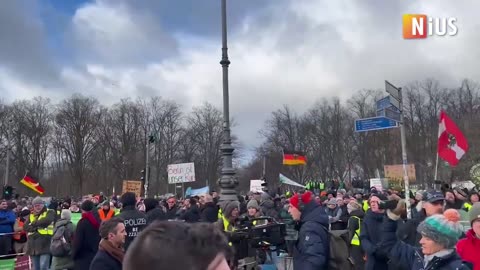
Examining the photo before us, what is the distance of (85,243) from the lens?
303 inches

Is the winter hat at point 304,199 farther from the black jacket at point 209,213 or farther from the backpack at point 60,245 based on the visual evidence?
the black jacket at point 209,213

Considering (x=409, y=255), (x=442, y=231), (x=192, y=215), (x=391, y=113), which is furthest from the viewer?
(x=192, y=215)

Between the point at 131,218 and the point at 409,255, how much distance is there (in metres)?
3.97

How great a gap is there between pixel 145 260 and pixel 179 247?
0.11m

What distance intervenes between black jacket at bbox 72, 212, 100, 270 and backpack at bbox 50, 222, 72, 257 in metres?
1.71

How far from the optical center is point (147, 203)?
384 inches

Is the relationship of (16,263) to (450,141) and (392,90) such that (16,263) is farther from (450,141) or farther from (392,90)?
(450,141)

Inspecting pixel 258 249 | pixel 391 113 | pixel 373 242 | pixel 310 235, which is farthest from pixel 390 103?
pixel 258 249

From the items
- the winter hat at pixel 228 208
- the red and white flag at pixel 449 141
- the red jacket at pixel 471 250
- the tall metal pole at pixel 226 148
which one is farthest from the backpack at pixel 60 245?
the red and white flag at pixel 449 141

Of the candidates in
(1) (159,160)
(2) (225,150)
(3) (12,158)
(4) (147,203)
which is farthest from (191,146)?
(4) (147,203)

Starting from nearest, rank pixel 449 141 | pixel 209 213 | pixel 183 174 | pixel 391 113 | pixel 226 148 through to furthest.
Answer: pixel 391 113, pixel 209 213, pixel 449 141, pixel 226 148, pixel 183 174

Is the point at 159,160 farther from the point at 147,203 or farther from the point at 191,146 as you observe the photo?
the point at 147,203

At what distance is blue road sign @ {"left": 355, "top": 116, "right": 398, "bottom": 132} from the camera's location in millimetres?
10164

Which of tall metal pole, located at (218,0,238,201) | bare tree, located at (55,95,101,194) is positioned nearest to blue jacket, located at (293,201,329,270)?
tall metal pole, located at (218,0,238,201)
